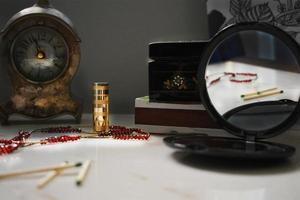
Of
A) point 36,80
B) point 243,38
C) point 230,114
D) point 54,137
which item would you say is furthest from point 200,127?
point 36,80

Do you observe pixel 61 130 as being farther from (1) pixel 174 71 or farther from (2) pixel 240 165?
(2) pixel 240 165

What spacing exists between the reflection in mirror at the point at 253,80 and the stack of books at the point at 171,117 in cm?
7

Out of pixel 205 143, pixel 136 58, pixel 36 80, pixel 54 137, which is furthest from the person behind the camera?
pixel 136 58

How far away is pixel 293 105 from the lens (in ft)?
2.09

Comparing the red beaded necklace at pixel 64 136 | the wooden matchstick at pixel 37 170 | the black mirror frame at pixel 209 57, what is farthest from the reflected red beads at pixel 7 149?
the black mirror frame at pixel 209 57

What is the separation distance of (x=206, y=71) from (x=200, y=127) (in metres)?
0.14

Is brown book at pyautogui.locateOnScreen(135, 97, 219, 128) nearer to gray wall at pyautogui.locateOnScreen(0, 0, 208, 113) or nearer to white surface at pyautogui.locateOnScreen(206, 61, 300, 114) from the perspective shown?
white surface at pyautogui.locateOnScreen(206, 61, 300, 114)

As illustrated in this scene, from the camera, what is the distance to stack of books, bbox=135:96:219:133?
75 cm

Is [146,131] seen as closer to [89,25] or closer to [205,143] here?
[205,143]

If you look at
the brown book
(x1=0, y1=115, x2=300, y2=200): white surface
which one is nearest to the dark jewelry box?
the brown book

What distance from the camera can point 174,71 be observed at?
778mm

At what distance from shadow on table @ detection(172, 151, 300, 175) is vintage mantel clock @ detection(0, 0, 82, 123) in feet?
1.45

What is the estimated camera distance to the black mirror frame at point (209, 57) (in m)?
0.63

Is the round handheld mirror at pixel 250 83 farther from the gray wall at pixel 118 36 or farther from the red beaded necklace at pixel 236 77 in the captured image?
the gray wall at pixel 118 36
